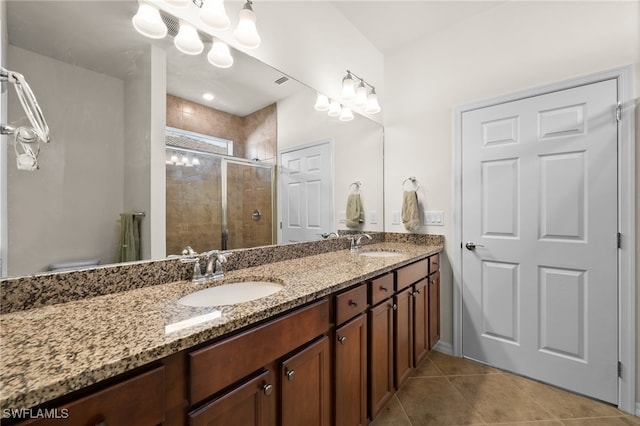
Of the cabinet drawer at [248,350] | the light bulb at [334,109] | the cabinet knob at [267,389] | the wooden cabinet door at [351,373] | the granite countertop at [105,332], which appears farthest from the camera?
the light bulb at [334,109]

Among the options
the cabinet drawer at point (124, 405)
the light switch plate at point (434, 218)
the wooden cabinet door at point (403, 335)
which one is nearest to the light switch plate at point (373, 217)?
the light switch plate at point (434, 218)

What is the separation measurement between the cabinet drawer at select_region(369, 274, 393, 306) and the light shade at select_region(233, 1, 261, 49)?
1373 millimetres

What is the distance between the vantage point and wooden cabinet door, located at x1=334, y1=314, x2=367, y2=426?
1.14 meters

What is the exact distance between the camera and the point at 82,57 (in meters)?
0.95

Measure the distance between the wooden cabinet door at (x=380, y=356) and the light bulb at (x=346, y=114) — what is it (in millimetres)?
1461

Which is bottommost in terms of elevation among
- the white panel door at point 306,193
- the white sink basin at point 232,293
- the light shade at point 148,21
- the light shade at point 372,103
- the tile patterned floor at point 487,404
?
the tile patterned floor at point 487,404

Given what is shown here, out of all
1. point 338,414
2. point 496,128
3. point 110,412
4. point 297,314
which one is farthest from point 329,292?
point 496,128

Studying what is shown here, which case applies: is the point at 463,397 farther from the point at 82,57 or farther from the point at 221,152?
the point at 82,57

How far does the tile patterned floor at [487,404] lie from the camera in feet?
4.93

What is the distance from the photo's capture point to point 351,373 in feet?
3.99

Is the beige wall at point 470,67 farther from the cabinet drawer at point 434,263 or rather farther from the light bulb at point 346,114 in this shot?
the light bulb at point 346,114

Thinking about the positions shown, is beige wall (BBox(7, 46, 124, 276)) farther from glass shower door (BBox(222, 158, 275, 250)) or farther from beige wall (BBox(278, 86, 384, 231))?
beige wall (BBox(278, 86, 384, 231))

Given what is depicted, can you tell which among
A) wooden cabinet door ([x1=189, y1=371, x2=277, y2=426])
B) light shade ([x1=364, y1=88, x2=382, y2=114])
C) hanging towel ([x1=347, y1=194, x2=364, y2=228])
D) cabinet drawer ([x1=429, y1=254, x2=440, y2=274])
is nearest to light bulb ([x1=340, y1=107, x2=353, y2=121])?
light shade ([x1=364, y1=88, x2=382, y2=114])

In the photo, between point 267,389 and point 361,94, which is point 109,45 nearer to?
point 267,389
